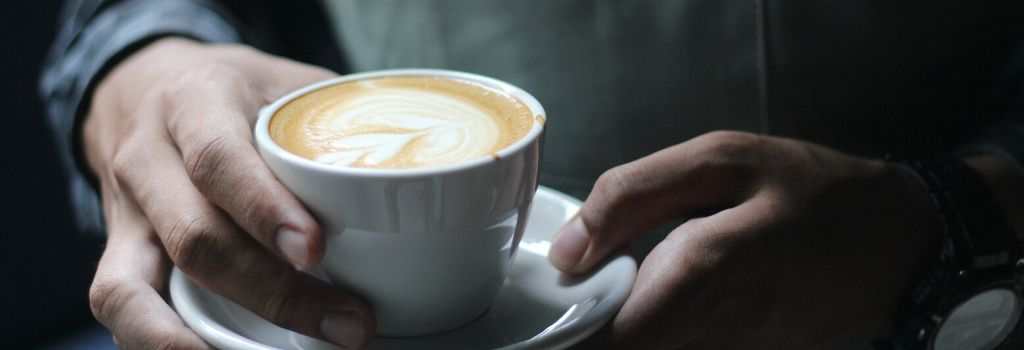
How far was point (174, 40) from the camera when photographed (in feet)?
2.48

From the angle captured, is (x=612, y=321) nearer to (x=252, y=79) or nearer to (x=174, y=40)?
(x=252, y=79)

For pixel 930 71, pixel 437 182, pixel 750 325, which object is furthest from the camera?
pixel 930 71

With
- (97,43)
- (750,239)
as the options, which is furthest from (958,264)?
(97,43)

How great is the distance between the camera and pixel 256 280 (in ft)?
1.56

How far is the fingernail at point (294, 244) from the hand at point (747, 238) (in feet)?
0.54

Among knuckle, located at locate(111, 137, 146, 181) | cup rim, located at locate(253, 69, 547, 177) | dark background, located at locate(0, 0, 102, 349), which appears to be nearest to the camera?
cup rim, located at locate(253, 69, 547, 177)

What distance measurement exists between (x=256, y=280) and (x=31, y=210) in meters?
0.95

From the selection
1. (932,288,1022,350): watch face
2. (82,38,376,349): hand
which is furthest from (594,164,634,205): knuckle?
(932,288,1022,350): watch face

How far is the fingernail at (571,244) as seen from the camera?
0.54 meters

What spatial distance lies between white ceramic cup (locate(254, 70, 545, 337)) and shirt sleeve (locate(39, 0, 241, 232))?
0.29 meters

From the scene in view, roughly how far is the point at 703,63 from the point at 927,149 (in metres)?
0.23

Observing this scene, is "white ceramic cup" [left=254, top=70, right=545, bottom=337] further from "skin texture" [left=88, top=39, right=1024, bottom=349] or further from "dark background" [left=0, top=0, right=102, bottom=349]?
"dark background" [left=0, top=0, right=102, bottom=349]

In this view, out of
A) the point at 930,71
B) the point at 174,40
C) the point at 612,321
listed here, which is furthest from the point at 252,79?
the point at 930,71

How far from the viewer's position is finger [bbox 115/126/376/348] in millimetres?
473
